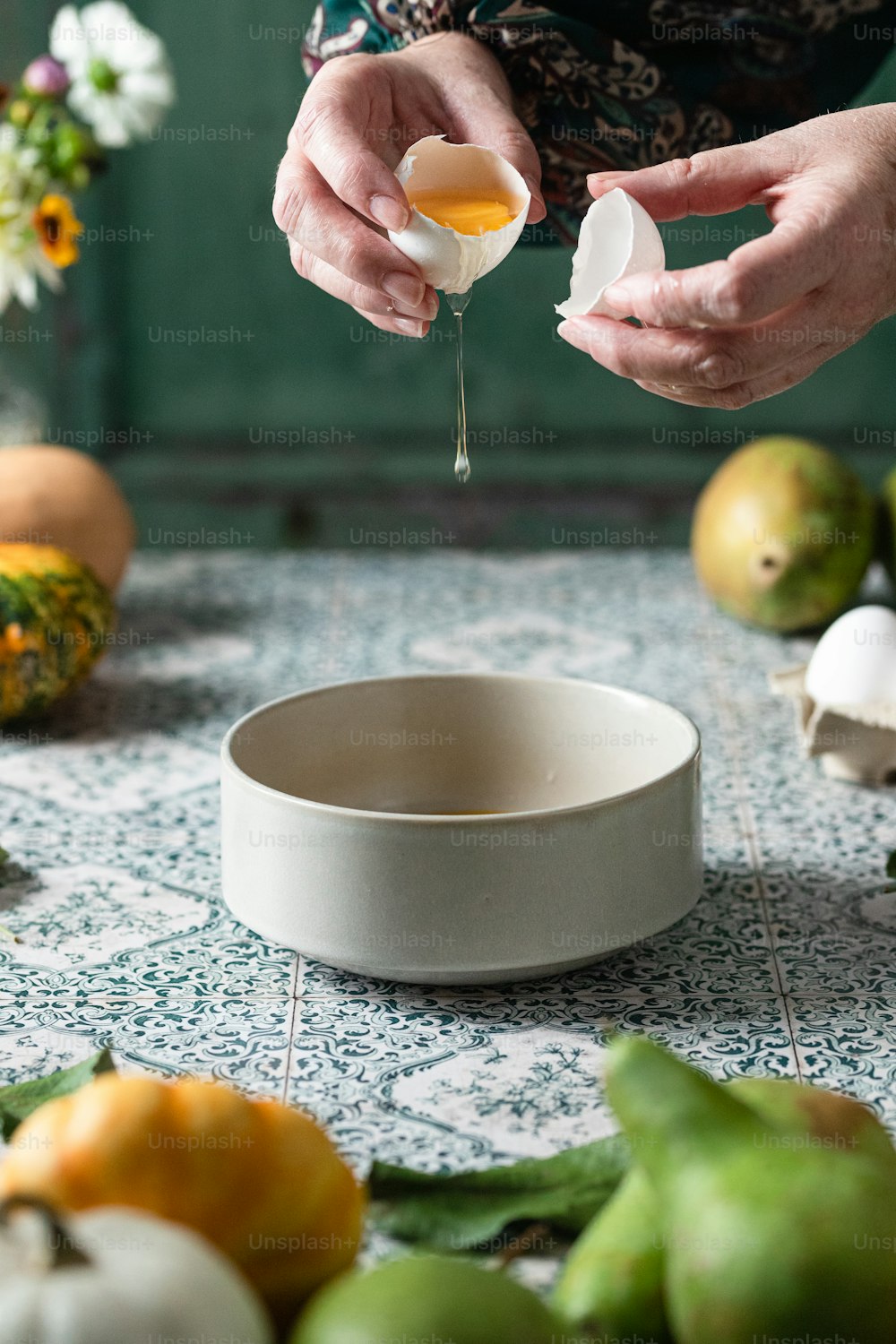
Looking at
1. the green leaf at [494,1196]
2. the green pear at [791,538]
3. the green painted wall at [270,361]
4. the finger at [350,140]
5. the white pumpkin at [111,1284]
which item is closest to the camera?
the white pumpkin at [111,1284]

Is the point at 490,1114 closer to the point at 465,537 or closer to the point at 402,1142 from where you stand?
the point at 402,1142

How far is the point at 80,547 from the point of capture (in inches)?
43.9

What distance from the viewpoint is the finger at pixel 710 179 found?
1.96ft

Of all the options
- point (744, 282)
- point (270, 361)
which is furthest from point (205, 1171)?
point (270, 361)

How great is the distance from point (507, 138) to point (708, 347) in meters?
0.20

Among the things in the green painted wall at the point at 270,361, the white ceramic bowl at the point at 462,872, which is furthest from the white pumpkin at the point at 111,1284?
the green painted wall at the point at 270,361

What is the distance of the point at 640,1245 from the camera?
1.13 feet

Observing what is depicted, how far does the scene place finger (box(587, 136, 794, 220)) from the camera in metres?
0.60

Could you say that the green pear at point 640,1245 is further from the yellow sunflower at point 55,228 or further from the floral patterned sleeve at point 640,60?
the yellow sunflower at point 55,228

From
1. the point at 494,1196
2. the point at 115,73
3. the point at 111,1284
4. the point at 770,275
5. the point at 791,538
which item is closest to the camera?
the point at 111,1284

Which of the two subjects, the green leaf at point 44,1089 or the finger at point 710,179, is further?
the finger at point 710,179

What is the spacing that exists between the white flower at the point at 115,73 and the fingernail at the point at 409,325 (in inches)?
22.5

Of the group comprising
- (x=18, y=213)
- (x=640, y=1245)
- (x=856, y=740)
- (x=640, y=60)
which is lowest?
(x=856, y=740)

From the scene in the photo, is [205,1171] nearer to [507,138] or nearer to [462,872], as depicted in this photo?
[462,872]
